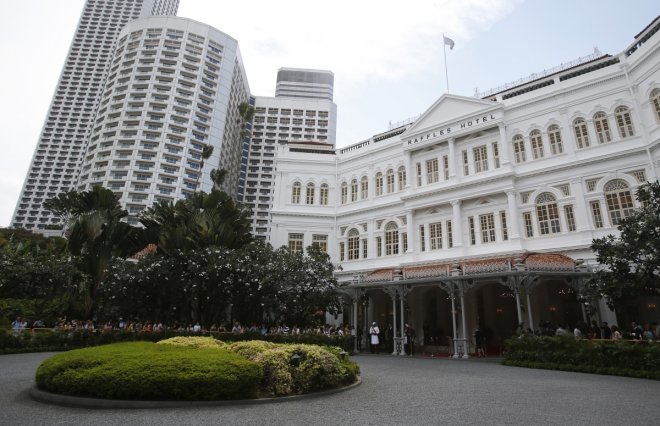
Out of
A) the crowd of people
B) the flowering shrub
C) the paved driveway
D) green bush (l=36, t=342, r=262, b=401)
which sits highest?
the crowd of people

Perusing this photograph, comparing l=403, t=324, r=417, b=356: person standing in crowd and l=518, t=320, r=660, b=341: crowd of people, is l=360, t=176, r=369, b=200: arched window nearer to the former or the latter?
l=403, t=324, r=417, b=356: person standing in crowd

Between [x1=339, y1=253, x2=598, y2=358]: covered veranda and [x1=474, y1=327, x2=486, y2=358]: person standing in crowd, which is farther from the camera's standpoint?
[x1=474, y1=327, x2=486, y2=358]: person standing in crowd

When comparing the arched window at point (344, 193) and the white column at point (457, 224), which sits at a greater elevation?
the arched window at point (344, 193)

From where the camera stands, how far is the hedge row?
59.9 feet

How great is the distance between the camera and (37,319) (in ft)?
81.7

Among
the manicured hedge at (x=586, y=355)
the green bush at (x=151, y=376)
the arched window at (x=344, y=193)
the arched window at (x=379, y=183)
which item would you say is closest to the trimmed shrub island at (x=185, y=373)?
the green bush at (x=151, y=376)

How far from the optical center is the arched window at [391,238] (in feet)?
101

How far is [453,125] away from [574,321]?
1532cm

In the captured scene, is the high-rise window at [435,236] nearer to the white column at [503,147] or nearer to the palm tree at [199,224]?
the white column at [503,147]

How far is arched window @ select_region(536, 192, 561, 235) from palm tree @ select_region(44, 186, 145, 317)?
1120 inches

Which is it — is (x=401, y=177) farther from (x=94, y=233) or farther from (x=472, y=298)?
(x=94, y=233)

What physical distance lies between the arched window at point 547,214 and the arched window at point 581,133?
12.5 ft

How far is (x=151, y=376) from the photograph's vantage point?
24.9ft

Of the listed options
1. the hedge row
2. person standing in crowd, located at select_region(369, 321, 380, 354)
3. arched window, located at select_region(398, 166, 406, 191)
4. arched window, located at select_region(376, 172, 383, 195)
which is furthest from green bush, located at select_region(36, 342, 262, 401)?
arched window, located at select_region(376, 172, 383, 195)
